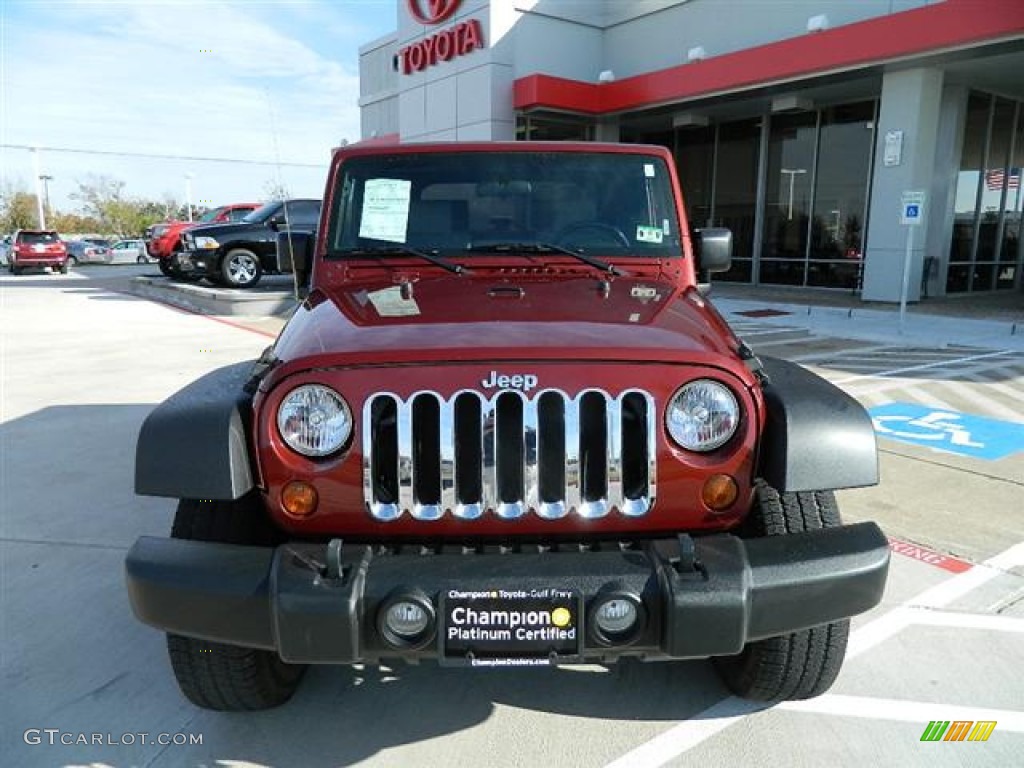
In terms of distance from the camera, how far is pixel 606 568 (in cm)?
187

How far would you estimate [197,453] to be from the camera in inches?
79.0

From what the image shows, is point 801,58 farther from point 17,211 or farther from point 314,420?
point 17,211

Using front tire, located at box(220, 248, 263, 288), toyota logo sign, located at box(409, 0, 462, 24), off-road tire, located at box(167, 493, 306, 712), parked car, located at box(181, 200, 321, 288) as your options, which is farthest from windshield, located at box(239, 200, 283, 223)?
off-road tire, located at box(167, 493, 306, 712)

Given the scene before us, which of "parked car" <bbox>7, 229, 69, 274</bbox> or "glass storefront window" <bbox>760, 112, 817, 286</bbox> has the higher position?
"glass storefront window" <bbox>760, 112, 817, 286</bbox>

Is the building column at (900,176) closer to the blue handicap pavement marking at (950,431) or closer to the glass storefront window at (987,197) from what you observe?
the glass storefront window at (987,197)

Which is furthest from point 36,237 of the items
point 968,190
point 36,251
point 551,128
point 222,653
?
point 222,653

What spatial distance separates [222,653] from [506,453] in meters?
1.05

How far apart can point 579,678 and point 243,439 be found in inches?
56.1

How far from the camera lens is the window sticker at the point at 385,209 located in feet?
10.5

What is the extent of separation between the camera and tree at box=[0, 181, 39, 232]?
2490 inches

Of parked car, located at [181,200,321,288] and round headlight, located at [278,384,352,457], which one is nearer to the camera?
round headlight, located at [278,384,352,457]

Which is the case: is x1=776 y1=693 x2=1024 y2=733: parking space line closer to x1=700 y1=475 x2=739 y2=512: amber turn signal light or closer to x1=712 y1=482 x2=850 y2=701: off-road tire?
x1=712 y1=482 x2=850 y2=701: off-road tire

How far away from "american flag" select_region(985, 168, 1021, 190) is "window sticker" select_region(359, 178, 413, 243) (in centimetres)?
1624

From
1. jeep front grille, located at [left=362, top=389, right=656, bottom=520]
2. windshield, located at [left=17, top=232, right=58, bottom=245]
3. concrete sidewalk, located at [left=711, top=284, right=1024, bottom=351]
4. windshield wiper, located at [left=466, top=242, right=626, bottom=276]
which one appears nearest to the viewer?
jeep front grille, located at [left=362, top=389, right=656, bottom=520]
